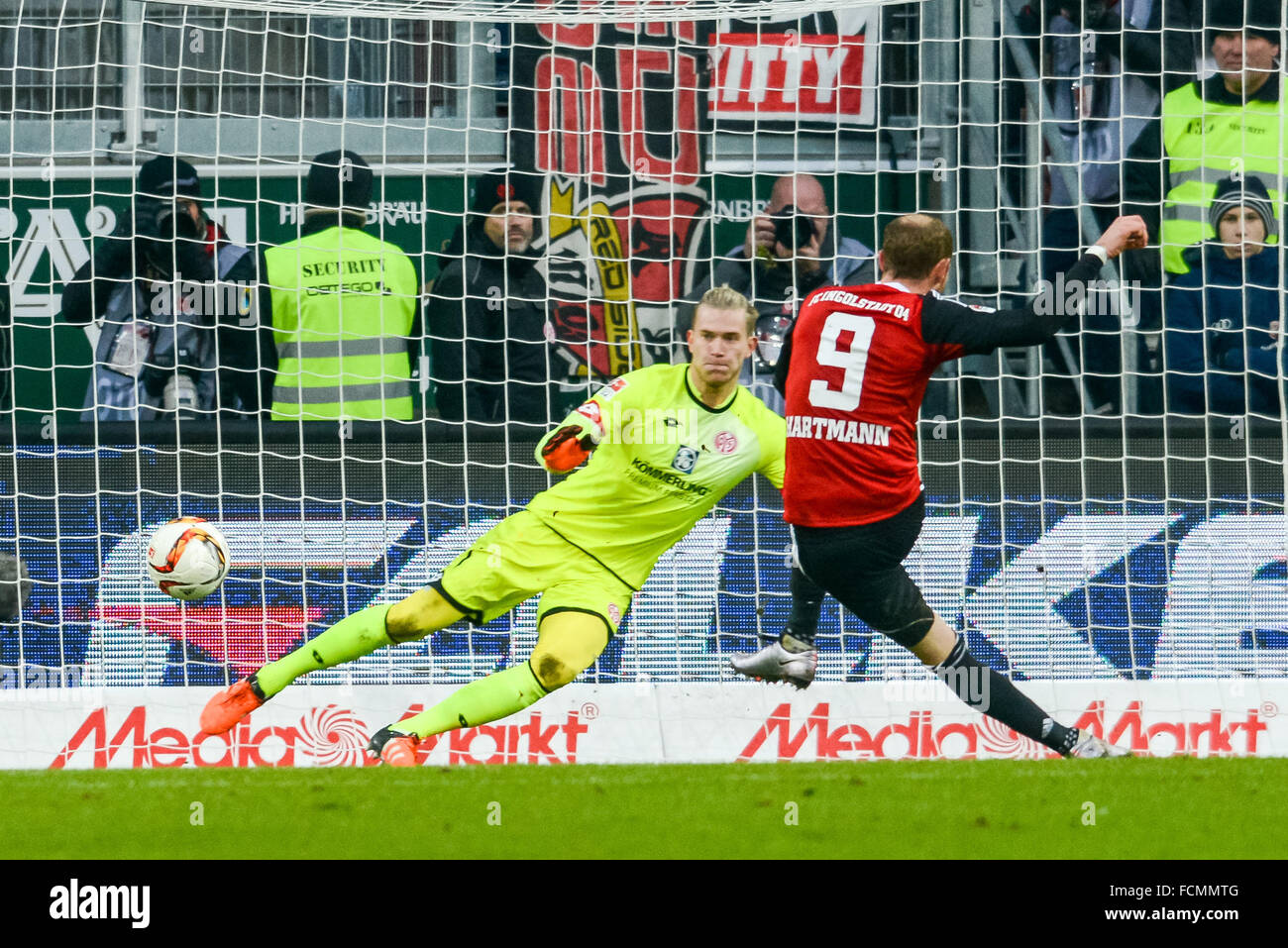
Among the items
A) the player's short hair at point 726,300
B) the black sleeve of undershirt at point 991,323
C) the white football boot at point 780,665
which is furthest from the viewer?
the white football boot at point 780,665

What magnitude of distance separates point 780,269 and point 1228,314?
1.95 metres

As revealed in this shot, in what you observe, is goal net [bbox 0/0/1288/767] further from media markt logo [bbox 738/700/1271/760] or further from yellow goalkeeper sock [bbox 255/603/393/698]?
yellow goalkeeper sock [bbox 255/603/393/698]

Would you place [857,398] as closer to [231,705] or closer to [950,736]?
[950,736]

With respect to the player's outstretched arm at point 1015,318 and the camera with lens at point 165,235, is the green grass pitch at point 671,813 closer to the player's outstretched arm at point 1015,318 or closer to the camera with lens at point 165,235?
the player's outstretched arm at point 1015,318

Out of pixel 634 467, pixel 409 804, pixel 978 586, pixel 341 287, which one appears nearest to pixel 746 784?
pixel 409 804

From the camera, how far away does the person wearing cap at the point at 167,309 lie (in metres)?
8.06

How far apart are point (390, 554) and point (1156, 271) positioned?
11.8ft

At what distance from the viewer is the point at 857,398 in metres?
6.48

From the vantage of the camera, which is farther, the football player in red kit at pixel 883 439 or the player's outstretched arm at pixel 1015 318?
the football player in red kit at pixel 883 439

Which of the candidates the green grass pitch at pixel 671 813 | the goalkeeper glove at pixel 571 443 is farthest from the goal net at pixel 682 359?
the green grass pitch at pixel 671 813

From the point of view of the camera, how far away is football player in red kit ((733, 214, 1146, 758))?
6414 millimetres

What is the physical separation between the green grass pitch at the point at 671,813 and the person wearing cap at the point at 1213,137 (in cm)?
337

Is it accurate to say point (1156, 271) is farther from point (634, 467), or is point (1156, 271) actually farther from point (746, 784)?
point (746, 784)

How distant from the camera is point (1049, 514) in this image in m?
7.82
